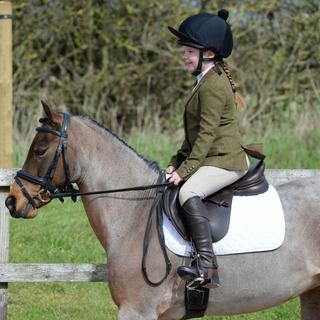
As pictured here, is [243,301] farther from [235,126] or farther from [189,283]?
[235,126]

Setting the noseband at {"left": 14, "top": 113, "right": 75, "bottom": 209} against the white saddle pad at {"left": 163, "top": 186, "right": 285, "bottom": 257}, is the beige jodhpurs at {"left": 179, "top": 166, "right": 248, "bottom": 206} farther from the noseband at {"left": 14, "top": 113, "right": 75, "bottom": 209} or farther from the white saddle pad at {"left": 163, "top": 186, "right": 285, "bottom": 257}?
the noseband at {"left": 14, "top": 113, "right": 75, "bottom": 209}

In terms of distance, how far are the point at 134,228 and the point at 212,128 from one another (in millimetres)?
802

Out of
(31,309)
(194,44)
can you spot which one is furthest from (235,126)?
(31,309)

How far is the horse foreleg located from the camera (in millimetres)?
5707

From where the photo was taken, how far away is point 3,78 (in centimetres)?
768

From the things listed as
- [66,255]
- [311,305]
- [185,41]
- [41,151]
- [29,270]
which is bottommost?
[66,255]

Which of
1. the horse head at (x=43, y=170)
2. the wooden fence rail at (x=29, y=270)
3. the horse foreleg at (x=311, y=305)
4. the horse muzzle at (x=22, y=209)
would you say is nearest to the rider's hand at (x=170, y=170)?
the horse head at (x=43, y=170)

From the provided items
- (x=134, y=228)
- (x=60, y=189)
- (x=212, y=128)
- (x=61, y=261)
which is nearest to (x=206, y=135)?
(x=212, y=128)

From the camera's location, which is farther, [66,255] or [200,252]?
[66,255]

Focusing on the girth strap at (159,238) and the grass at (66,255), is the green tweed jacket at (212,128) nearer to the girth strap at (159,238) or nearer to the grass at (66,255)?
the girth strap at (159,238)

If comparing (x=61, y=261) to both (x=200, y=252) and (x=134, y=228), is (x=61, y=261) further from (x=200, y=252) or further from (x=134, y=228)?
(x=200, y=252)

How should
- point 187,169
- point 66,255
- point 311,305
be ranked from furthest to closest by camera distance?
point 66,255, point 311,305, point 187,169

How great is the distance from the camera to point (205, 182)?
5164 mm

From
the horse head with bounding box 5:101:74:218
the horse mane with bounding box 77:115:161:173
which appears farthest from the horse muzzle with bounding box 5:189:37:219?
the horse mane with bounding box 77:115:161:173
